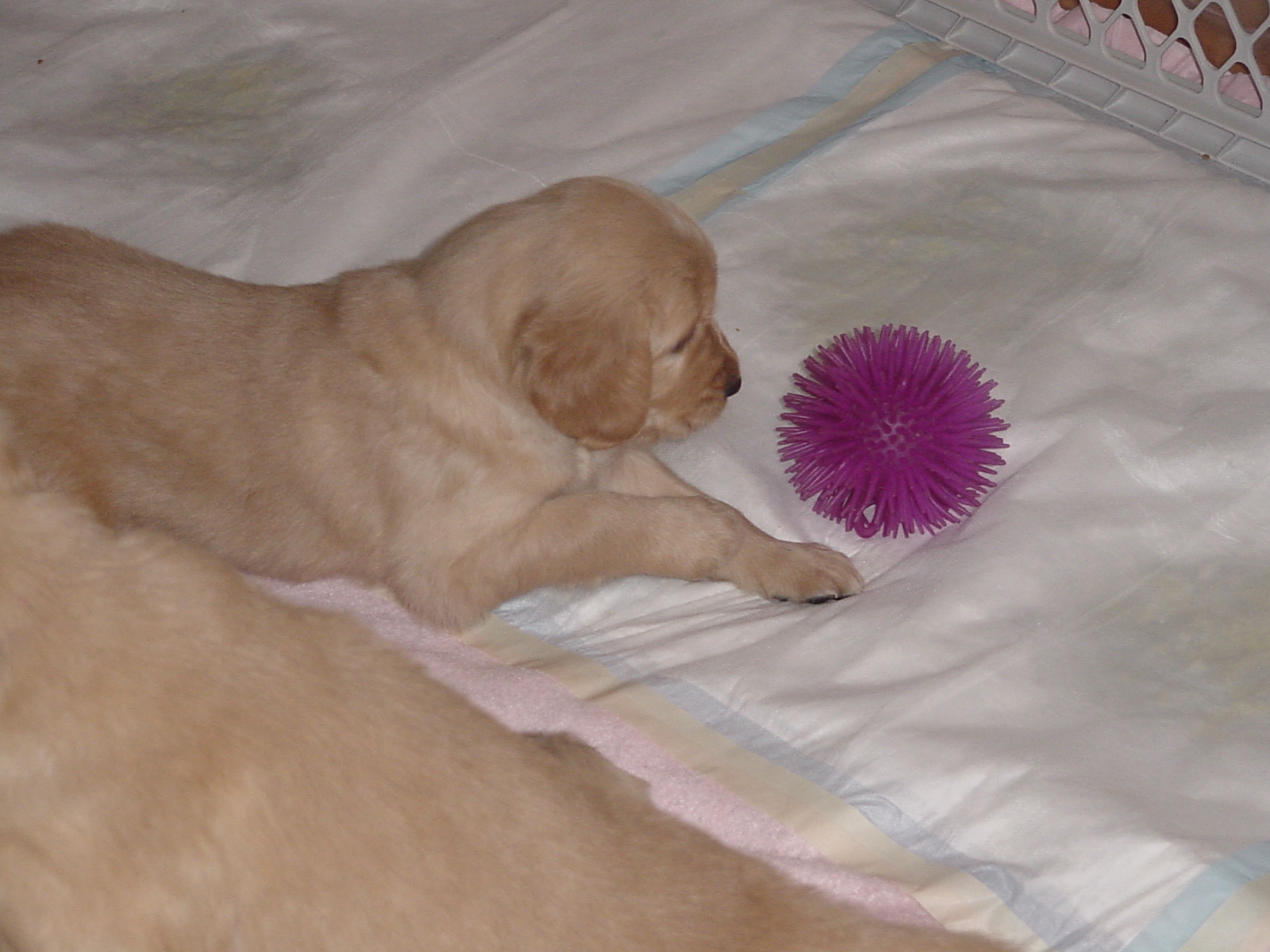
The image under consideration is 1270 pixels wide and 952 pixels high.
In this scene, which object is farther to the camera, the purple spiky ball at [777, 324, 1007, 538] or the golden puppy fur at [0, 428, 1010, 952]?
the purple spiky ball at [777, 324, 1007, 538]

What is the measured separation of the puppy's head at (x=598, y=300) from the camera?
2078 millimetres

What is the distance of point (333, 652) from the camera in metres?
1.51

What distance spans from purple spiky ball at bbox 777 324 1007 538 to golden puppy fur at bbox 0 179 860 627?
5.0 inches

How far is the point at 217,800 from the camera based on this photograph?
1330 mm

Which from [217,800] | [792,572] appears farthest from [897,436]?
[217,800]

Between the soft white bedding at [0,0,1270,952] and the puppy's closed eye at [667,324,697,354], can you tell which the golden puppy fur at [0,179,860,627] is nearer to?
the puppy's closed eye at [667,324,697,354]

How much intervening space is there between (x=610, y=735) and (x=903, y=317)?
1.14 m

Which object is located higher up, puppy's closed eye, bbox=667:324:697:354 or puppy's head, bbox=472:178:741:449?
puppy's head, bbox=472:178:741:449

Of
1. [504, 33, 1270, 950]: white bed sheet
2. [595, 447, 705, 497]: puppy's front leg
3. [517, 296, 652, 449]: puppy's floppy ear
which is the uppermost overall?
[517, 296, 652, 449]: puppy's floppy ear

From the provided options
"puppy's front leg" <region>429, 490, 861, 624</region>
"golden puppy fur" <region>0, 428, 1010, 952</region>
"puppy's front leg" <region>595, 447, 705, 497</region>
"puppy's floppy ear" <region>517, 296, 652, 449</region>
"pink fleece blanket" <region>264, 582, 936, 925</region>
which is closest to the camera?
"golden puppy fur" <region>0, 428, 1010, 952</region>

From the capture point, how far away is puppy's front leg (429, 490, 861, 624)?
2.29 meters

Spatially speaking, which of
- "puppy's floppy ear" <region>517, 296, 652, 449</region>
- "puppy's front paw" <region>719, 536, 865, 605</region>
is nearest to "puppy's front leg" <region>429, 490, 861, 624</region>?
"puppy's front paw" <region>719, 536, 865, 605</region>

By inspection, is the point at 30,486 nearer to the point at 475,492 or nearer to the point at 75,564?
the point at 75,564

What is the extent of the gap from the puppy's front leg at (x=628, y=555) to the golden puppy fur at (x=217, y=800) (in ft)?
2.72
